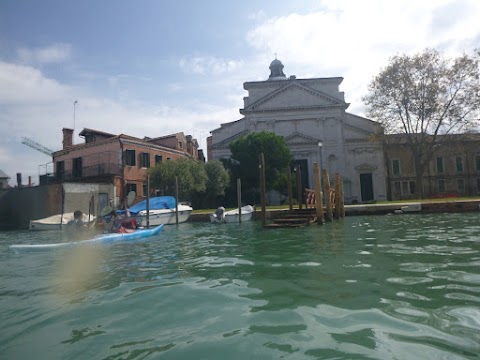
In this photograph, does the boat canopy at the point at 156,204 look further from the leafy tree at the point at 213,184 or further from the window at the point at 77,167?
the window at the point at 77,167

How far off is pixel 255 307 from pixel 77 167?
33739 mm

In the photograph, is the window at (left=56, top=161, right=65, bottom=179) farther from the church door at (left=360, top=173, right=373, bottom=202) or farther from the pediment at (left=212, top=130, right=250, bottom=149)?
the church door at (left=360, top=173, right=373, bottom=202)

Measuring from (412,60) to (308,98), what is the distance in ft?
40.1

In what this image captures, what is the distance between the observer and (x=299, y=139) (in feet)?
127

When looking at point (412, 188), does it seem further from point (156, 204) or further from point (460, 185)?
point (156, 204)

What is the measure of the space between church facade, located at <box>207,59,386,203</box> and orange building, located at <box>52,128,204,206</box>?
8.74m

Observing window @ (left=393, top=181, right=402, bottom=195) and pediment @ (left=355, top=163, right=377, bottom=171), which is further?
window @ (left=393, top=181, right=402, bottom=195)

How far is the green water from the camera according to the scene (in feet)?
10.0

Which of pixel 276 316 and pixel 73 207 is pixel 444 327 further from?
pixel 73 207

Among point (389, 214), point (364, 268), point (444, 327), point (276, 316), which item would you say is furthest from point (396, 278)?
point (389, 214)

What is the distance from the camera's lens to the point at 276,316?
3.82m

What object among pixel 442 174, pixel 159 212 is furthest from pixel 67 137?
pixel 442 174

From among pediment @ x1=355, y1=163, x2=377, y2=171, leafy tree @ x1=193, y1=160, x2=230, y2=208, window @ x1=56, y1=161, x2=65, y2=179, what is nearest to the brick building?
pediment @ x1=355, y1=163, x2=377, y2=171

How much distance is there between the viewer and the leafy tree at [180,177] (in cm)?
2767
